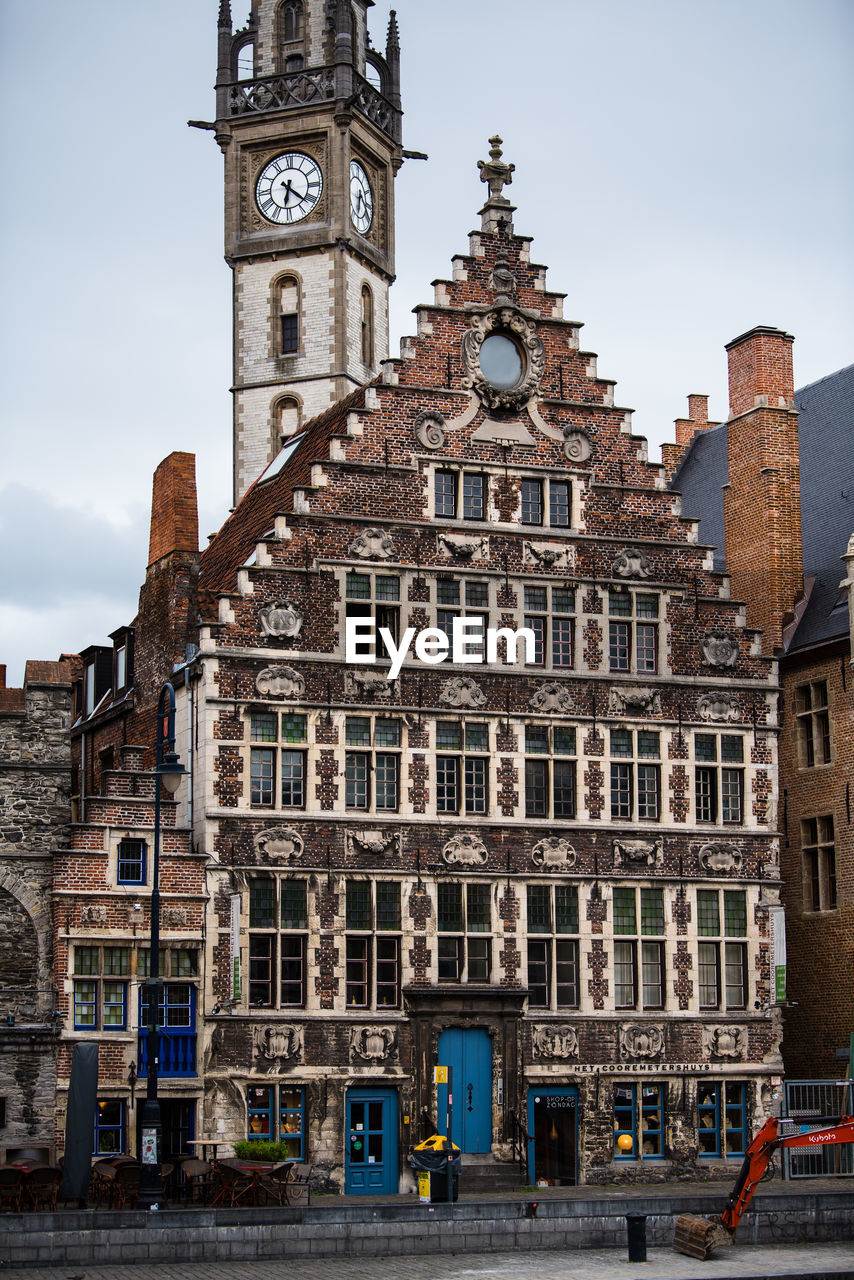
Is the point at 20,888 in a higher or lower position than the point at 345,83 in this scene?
lower

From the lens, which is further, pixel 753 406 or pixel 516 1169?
pixel 753 406

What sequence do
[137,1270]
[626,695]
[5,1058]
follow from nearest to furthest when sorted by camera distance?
[137,1270]
[5,1058]
[626,695]

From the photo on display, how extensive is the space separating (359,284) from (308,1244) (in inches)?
1643

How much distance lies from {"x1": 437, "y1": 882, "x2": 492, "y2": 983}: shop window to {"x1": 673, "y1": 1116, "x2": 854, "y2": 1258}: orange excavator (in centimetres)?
964

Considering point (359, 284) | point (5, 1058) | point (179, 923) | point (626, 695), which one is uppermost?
point (359, 284)

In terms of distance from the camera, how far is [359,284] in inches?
2425

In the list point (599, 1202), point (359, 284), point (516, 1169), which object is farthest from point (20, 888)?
point (359, 284)

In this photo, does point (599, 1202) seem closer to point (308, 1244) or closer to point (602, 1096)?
point (308, 1244)

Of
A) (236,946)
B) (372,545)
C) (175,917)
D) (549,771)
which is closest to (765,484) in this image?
(549,771)

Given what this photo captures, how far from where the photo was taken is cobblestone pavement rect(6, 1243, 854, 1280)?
22188 mm

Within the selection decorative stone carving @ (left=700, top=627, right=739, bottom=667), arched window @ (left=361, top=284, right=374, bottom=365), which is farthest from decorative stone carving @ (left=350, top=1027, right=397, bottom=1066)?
arched window @ (left=361, top=284, right=374, bottom=365)

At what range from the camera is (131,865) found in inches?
1319

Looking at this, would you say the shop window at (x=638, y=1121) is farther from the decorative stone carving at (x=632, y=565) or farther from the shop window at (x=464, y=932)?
the decorative stone carving at (x=632, y=565)

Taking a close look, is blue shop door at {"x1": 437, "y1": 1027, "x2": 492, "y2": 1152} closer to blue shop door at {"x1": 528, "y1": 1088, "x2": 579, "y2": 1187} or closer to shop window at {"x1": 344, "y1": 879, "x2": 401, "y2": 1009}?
blue shop door at {"x1": 528, "y1": 1088, "x2": 579, "y2": 1187}
